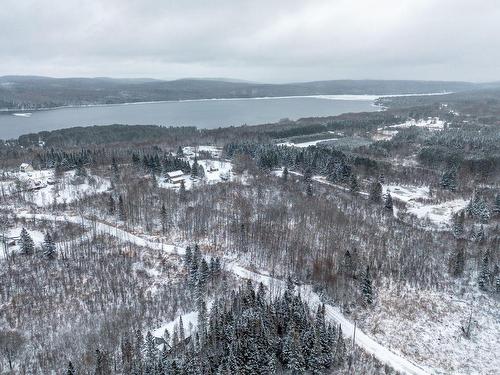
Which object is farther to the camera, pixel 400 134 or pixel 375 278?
pixel 400 134

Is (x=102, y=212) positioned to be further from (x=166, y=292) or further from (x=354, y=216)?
(x=354, y=216)

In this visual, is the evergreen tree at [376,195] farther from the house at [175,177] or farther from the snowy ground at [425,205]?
the house at [175,177]

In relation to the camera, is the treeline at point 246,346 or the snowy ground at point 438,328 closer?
the treeline at point 246,346

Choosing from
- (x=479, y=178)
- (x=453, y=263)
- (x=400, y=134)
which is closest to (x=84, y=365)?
(x=453, y=263)

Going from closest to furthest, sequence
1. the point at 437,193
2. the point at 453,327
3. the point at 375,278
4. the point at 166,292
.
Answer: the point at 453,327 < the point at 166,292 < the point at 375,278 < the point at 437,193

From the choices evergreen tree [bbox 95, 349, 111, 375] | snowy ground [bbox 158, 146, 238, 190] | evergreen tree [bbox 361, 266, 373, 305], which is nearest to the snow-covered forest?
evergreen tree [bbox 95, 349, 111, 375]

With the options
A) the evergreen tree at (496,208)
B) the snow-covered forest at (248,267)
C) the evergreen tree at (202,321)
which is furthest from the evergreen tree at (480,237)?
the evergreen tree at (202,321)

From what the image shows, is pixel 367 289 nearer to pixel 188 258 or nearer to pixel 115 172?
pixel 188 258
